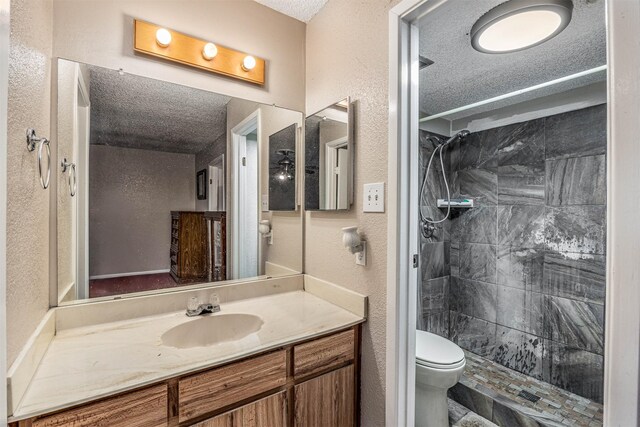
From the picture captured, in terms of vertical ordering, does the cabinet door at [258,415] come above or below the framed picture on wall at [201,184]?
below

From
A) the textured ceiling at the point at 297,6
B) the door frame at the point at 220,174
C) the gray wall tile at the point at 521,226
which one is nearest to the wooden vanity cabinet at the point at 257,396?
the door frame at the point at 220,174

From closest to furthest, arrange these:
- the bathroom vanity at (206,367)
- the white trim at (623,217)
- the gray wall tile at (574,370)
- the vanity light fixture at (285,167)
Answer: the white trim at (623,217), the bathroom vanity at (206,367), the vanity light fixture at (285,167), the gray wall tile at (574,370)

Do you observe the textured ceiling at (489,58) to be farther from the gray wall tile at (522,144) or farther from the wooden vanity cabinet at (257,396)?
the wooden vanity cabinet at (257,396)

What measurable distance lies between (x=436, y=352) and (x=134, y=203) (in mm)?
1887

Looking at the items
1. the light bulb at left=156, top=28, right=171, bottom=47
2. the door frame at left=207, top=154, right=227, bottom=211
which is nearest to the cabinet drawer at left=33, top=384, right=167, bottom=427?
the door frame at left=207, top=154, right=227, bottom=211

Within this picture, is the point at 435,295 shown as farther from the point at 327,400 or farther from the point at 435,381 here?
the point at 327,400

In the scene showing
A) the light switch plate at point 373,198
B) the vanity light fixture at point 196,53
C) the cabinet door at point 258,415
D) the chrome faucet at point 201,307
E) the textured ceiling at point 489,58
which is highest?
the textured ceiling at point 489,58

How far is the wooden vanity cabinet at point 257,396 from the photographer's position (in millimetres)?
853

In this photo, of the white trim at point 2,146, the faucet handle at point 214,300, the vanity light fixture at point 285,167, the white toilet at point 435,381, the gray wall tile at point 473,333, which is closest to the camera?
the white trim at point 2,146

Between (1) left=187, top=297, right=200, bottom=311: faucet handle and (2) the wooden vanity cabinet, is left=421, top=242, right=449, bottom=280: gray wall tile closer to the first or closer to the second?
(2) the wooden vanity cabinet

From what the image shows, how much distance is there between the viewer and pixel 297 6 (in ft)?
5.57

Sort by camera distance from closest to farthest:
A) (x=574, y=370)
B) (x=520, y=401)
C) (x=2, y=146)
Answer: (x=2, y=146), (x=520, y=401), (x=574, y=370)

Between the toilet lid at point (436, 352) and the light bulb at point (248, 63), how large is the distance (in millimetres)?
1909

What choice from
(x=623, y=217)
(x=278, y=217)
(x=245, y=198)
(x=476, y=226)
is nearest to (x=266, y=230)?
(x=278, y=217)
